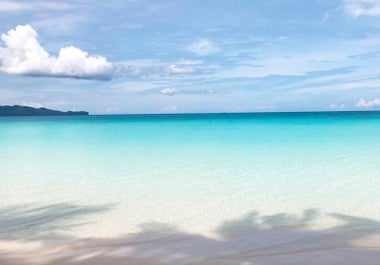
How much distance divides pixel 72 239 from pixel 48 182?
525 cm

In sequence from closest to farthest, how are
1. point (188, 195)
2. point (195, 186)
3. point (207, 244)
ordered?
point (207, 244)
point (188, 195)
point (195, 186)

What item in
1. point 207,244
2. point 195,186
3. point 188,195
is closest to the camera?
point 207,244

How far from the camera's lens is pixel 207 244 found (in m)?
5.95

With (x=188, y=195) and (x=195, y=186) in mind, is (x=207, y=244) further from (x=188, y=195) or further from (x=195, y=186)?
(x=195, y=186)

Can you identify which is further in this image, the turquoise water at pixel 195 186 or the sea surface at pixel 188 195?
the turquoise water at pixel 195 186

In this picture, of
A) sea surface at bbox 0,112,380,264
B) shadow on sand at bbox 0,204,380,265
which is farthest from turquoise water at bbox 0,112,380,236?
shadow on sand at bbox 0,204,380,265

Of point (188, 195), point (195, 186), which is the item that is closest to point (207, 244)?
point (188, 195)

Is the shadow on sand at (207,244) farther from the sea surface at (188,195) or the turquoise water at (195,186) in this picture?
the turquoise water at (195,186)

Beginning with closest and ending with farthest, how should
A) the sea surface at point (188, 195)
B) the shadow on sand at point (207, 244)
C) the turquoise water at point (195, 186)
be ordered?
1. the shadow on sand at point (207, 244)
2. the sea surface at point (188, 195)
3. the turquoise water at point (195, 186)

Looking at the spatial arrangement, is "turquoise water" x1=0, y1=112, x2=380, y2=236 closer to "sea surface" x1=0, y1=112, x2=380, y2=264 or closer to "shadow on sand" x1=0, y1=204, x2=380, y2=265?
"sea surface" x1=0, y1=112, x2=380, y2=264

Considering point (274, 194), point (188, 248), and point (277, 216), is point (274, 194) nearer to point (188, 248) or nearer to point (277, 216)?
point (277, 216)

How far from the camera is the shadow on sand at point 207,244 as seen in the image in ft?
17.3

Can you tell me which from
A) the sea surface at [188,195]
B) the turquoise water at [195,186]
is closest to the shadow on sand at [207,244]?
the sea surface at [188,195]

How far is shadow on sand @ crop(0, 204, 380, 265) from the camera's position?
5258mm
